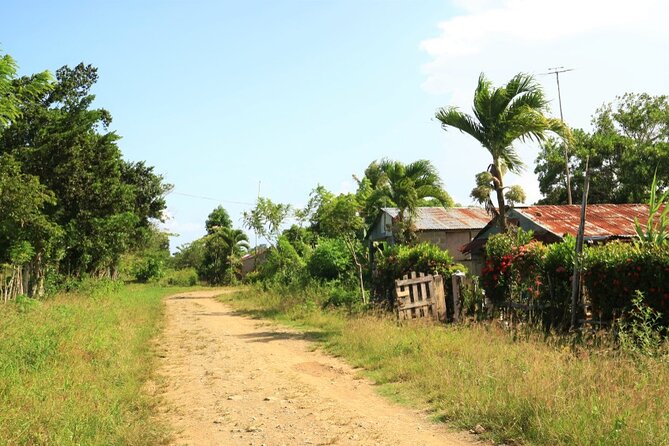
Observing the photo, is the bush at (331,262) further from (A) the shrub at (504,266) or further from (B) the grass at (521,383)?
(B) the grass at (521,383)

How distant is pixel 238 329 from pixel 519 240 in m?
8.56

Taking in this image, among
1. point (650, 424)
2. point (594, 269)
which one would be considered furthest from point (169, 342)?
point (650, 424)

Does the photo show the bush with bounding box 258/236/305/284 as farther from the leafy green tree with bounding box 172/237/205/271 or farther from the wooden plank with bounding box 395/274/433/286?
the leafy green tree with bounding box 172/237/205/271

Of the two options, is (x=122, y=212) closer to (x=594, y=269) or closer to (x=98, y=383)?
(x=98, y=383)

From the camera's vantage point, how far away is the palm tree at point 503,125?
1384 centimetres

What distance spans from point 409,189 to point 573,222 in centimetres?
817

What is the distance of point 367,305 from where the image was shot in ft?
53.7

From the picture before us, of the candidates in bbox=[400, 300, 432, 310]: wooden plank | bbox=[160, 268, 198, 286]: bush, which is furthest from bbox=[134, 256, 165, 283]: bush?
bbox=[400, 300, 432, 310]: wooden plank

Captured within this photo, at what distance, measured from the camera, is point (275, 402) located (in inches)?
298

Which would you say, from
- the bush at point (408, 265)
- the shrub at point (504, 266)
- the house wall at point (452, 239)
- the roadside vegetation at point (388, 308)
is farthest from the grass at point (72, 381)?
the house wall at point (452, 239)

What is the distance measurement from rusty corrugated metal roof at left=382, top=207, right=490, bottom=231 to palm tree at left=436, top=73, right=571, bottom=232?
1663 cm

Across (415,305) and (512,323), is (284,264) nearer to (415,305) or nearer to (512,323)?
(415,305)

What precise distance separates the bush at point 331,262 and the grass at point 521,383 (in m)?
11.5

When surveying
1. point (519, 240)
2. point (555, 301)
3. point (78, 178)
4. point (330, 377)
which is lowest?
point (330, 377)
